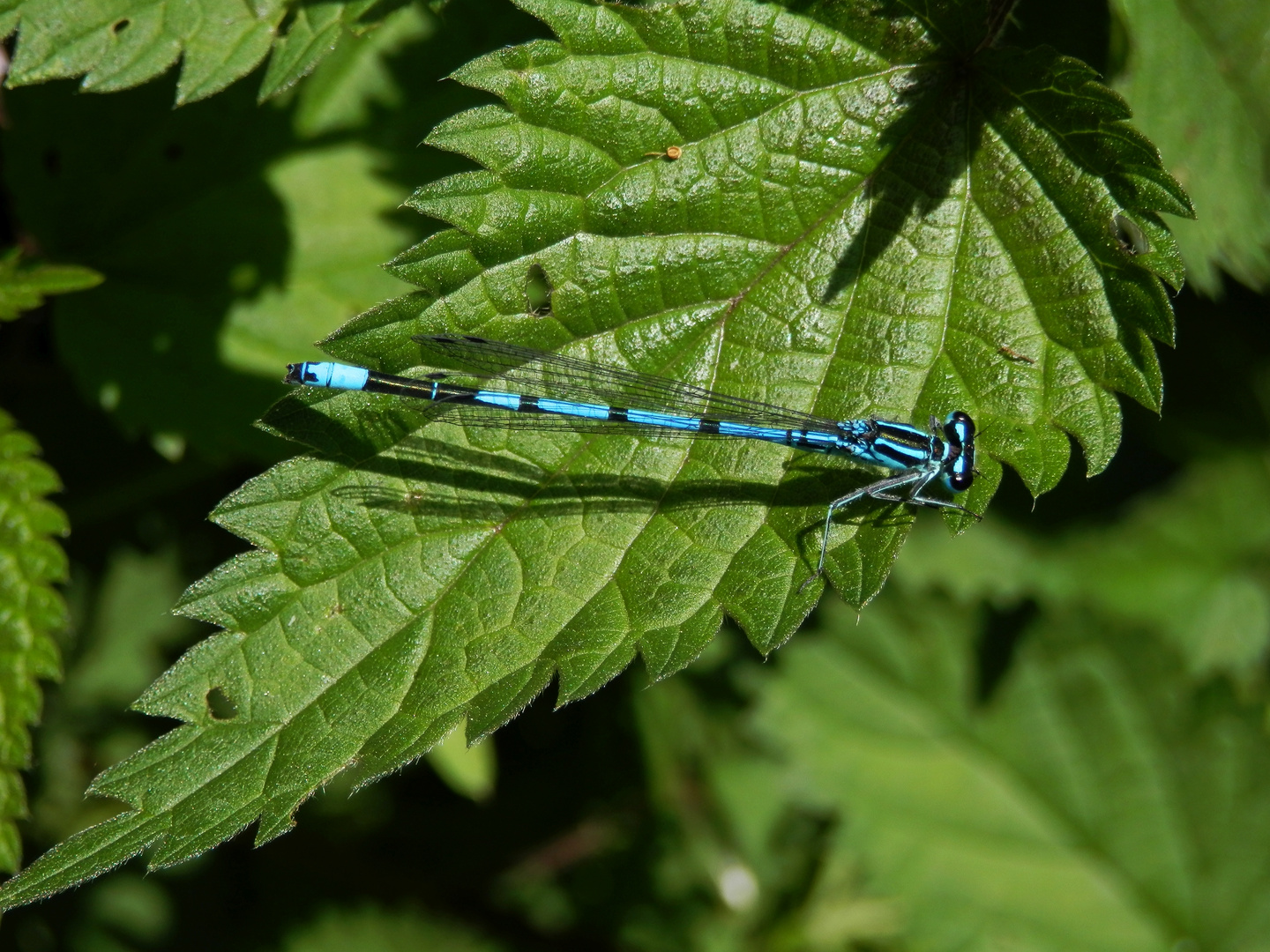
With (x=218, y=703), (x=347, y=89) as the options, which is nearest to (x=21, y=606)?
(x=218, y=703)

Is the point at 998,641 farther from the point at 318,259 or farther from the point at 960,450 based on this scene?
the point at 318,259

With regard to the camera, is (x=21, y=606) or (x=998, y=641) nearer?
(x=21, y=606)

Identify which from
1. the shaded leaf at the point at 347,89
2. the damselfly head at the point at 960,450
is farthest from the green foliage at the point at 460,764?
the shaded leaf at the point at 347,89

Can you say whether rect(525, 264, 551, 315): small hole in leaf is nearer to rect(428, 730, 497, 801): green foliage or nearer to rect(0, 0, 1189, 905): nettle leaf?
rect(0, 0, 1189, 905): nettle leaf

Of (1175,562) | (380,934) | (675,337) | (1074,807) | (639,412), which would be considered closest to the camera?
(675,337)

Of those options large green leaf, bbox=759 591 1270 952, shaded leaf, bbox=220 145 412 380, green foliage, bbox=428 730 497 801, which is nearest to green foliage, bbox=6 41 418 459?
shaded leaf, bbox=220 145 412 380

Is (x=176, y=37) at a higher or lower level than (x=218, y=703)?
higher

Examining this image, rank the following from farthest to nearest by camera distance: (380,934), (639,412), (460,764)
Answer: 1. (380,934)
2. (460,764)
3. (639,412)

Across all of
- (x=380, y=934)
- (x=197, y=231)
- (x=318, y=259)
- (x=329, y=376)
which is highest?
(x=329, y=376)
